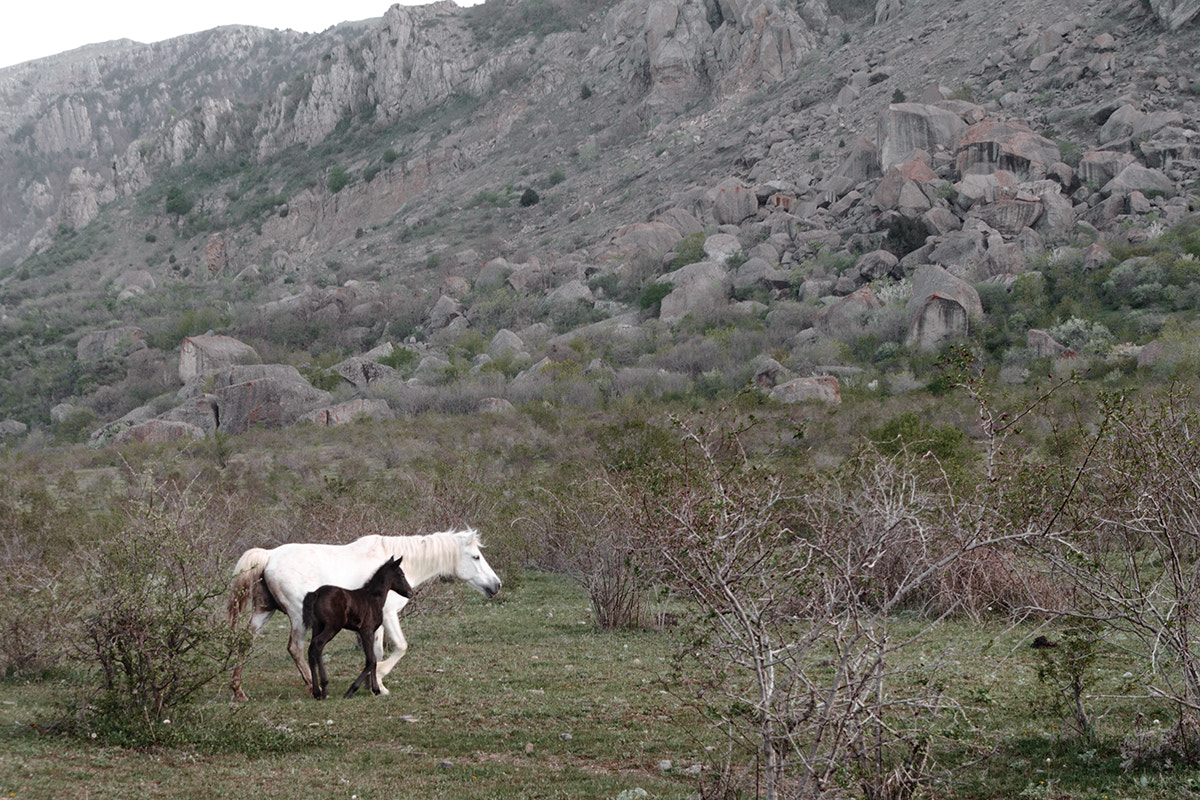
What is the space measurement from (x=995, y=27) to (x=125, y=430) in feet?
172

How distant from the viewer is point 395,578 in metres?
8.59

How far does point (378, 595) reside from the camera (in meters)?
8.49

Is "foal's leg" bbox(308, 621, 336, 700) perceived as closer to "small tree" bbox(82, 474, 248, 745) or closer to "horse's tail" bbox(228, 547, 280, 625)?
"horse's tail" bbox(228, 547, 280, 625)

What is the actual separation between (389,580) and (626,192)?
182 feet

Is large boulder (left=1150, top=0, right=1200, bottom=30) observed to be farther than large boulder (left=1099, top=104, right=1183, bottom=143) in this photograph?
Yes

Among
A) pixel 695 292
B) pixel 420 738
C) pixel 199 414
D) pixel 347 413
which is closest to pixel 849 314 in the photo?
pixel 695 292

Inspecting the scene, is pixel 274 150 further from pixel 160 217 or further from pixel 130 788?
pixel 130 788

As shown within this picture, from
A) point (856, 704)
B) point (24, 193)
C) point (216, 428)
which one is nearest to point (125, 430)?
point (216, 428)

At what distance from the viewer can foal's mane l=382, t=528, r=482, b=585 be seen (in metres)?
9.15

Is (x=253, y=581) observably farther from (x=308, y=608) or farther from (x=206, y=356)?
(x=206, y=356)

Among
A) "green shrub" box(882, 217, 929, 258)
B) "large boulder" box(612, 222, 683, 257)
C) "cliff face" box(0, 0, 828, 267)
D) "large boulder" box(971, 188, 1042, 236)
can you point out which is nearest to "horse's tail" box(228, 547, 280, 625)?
"green shrub" box(882, 217, 929, 258)

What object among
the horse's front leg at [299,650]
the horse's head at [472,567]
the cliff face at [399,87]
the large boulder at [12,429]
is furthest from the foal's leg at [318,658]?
the cliff face at [399,87]

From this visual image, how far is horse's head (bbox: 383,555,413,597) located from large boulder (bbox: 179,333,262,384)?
39.1 meters

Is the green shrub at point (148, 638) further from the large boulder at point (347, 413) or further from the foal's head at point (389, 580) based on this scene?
the large boulder at point (347, 413)
